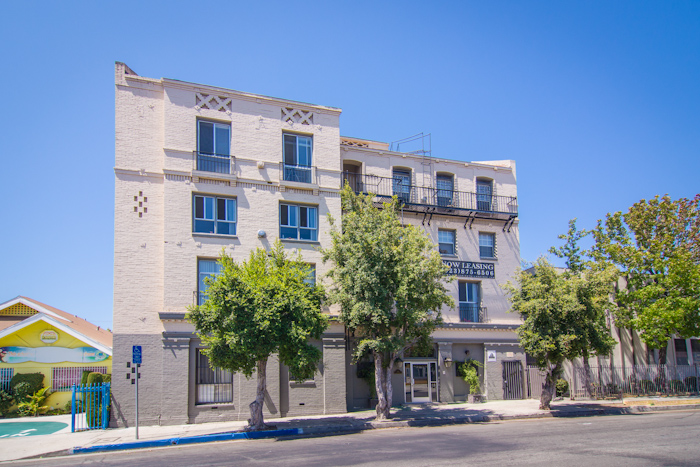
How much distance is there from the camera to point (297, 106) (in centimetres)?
2480

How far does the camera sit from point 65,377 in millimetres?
25547

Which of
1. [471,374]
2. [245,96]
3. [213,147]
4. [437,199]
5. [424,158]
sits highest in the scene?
[245,96]

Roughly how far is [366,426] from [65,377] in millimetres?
15883

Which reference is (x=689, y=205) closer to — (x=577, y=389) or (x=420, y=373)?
(x=577, y=389)

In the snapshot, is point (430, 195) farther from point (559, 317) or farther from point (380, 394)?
point (380, 394)

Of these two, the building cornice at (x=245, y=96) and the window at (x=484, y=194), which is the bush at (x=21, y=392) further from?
the window at (x=484, y=194)

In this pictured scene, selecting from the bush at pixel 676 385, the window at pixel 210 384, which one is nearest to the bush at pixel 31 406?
the window at pixel 210 384

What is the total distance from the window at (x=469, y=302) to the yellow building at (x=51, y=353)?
18199 millimetres

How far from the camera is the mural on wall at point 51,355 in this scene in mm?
24859

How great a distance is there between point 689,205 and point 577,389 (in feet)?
39.4

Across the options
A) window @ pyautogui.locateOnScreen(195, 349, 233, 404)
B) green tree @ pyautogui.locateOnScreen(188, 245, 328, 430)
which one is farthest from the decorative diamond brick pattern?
window @ pyautogui.locateOnScreen(195, 349, 233, 404)

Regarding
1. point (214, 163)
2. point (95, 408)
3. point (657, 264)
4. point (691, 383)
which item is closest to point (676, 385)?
point (691, 383)

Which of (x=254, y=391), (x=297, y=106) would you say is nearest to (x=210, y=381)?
(x=254, y=391)

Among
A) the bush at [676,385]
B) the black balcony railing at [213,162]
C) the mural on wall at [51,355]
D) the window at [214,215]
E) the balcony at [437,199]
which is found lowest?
the bush at [676,385]
